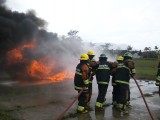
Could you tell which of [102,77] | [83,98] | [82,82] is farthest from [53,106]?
[102,77]

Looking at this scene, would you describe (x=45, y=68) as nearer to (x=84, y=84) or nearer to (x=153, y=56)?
(x=84, y=84)

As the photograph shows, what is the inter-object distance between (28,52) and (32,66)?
0.95 m

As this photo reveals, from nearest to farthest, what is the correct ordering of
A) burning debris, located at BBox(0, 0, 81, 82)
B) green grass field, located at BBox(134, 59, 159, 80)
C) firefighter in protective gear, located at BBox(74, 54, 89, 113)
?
firefighter in protective gear, located at BBox(74, 54, 89, 113) < burning debris, located at BBox(0, 0, 81, 82) < green grass field, located at BBox(134, 59, 159, 80)

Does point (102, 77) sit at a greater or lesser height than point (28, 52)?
lesser

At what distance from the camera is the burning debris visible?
16.2 metres

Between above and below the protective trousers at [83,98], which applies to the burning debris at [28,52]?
above

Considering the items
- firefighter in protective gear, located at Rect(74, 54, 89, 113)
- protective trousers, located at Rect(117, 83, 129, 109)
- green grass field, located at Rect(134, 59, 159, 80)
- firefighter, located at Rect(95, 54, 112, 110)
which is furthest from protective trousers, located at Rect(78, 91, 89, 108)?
green grass field, located at Rect(134, 59, 159, 80)

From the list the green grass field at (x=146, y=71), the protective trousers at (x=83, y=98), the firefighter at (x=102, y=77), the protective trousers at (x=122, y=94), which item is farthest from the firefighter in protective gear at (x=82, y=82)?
the green grass field at (x=146, y=71)

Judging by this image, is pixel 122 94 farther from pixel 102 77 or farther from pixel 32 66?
pixel 32 66

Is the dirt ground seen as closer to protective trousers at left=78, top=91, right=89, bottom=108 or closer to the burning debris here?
protective trousers at left=78, top=91, right=89, bottom=108

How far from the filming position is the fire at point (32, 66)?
16344mm

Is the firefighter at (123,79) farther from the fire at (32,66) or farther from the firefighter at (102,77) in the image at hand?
the fire at (32,66)

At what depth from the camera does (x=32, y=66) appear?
53.6 ft

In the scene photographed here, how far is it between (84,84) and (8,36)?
9428mm
